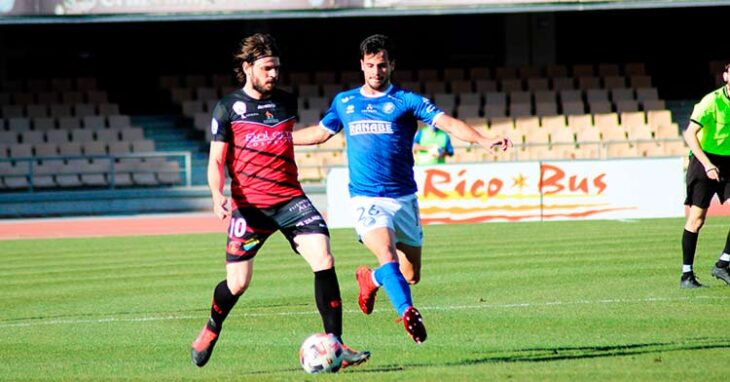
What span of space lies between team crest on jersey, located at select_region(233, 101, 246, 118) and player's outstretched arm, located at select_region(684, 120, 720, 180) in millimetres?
5081

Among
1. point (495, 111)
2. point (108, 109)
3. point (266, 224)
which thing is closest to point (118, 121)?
point (108, 109)

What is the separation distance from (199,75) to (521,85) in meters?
9.54

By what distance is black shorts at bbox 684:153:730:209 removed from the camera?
1287 centimetres

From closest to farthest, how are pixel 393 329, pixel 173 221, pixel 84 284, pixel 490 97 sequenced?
pixel 393 329 < pixel 84 284 < pixel 173 221 < pixel 490 97

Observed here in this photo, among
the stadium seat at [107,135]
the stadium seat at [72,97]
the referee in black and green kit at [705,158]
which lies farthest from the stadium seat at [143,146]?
the referee in black and green kit at [705,158]

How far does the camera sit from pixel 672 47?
4184cm

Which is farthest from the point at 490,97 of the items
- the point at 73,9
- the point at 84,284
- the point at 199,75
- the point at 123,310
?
the point at 123,310

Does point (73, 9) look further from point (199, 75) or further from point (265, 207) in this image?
point (265, 207)

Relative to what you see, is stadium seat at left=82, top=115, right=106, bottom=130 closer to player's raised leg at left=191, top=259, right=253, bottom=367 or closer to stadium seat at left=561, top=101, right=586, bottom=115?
stadium seat at left=561, top=101, right=586, bottom=115

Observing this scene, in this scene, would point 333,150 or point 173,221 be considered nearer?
point 173,221

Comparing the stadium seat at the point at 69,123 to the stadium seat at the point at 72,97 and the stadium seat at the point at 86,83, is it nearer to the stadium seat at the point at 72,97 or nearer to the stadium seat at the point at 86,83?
the stadium seat at the point at 72,97

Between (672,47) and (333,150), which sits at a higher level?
(672,47)

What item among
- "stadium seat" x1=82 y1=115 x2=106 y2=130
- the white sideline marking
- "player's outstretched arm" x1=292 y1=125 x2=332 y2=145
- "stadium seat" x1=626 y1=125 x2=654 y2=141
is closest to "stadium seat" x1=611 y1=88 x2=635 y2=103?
"stadium seat" x1=626 y1=125 x2=654 y2=141

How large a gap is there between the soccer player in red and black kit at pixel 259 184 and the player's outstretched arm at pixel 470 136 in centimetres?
109
